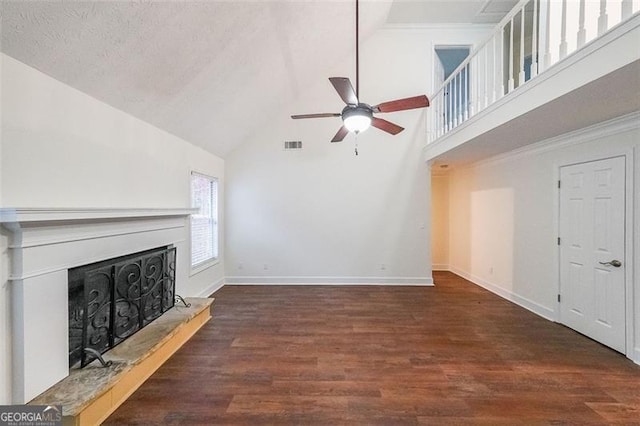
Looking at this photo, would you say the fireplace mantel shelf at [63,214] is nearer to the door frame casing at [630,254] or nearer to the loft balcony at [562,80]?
the loft balcony at [562,80]

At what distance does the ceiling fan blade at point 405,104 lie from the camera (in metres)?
2.61

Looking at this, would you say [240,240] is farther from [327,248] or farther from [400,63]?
[400,63]

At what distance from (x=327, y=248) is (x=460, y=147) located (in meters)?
2.85

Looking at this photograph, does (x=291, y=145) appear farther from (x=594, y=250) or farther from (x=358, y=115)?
(x=594, y=250)

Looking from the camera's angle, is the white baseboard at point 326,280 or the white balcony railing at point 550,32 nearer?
the white balcony railing at point 550,32

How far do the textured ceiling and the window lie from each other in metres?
0.62

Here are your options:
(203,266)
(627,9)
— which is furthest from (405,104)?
(203,266)

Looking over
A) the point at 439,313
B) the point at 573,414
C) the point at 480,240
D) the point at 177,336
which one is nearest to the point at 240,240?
the point at 177,336

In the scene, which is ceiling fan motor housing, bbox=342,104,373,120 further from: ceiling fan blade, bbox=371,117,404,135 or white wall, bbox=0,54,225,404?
white wall, bbox=0,54,225,404

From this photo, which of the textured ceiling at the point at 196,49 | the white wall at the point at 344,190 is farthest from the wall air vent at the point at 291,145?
the textured ceiling at the point at 196,49

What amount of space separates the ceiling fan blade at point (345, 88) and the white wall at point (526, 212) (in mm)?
2680

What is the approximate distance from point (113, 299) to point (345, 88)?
276 centimetres

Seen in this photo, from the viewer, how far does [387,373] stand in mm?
2541

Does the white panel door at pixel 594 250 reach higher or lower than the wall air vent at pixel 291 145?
lower
